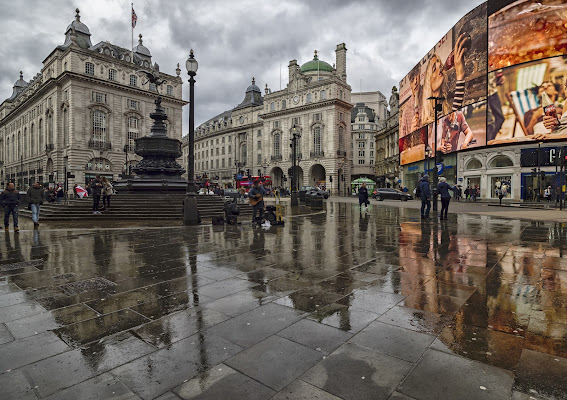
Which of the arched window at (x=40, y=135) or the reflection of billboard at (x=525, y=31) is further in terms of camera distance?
the arched window at (x=40, y=135)

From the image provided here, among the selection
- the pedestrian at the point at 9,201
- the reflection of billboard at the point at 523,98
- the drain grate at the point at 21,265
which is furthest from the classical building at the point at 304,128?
the drain grate at the point at 21,265

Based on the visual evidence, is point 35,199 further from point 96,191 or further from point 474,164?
point 474,164

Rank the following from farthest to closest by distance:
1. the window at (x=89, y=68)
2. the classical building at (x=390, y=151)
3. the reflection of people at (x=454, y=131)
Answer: the classical building at (x=390, y=151), the window at (x=89, y=68), the reflection of people at (x=454, y=131)

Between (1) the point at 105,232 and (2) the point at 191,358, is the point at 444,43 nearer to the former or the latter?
(1) the point at 105,232

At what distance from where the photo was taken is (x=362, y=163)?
88.5 metres

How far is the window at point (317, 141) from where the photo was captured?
2506 inches

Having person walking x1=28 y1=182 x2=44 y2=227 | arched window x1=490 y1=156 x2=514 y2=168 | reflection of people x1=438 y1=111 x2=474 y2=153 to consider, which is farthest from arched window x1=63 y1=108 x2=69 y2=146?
arched window x1=490 y1=156 x2=514 y2=168

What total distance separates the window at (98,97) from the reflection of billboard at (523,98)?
5522cm

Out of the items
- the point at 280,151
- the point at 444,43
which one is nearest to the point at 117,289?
the point at 444,43

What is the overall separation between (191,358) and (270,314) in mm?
1169

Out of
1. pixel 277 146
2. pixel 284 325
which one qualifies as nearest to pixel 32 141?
pixel 277 146

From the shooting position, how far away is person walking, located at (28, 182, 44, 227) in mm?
11914

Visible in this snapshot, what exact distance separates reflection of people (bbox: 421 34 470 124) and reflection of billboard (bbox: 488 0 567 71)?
3.56m

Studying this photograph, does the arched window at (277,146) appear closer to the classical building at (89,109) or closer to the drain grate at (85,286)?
the classical building at (89,109)
